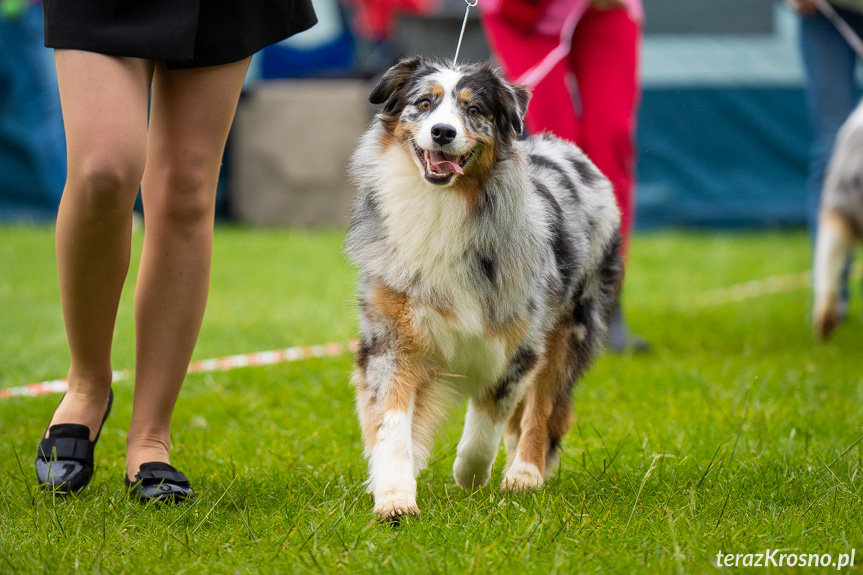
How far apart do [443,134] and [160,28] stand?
823mm

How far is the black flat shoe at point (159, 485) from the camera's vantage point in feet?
9.34

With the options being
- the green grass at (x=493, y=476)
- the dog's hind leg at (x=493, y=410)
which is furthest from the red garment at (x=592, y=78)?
the dog's hind leg at (x=493, y=410)

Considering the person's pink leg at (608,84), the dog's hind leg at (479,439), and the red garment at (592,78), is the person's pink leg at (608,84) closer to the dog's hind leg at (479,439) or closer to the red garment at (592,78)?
the red garment at (592,78)

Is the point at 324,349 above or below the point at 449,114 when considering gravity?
below

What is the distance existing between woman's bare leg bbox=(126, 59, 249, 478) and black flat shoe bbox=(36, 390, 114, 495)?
13 centimetres

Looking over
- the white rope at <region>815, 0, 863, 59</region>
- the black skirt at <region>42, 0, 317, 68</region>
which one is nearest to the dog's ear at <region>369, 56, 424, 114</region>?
the black skirt at <region>42, 0, 317, 68</region>

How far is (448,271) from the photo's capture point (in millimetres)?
2857

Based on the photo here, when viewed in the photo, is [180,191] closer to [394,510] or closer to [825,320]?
[394,510]

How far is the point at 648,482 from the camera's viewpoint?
3020 mm

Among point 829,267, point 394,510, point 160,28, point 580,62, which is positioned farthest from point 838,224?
point 160,28

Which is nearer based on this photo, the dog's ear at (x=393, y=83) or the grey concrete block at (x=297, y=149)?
the dog's ear at (x=393, y=83)

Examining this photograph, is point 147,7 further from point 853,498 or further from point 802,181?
point 802,181

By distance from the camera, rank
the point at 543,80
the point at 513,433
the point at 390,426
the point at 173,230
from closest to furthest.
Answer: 1. the point at 390,426
2. the point at 173,230
3. the point at 513,433
4. the point at 543,80

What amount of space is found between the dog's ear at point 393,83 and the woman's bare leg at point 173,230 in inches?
16.2
